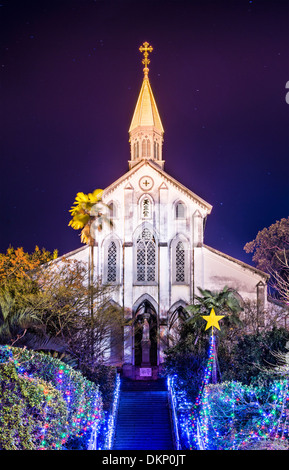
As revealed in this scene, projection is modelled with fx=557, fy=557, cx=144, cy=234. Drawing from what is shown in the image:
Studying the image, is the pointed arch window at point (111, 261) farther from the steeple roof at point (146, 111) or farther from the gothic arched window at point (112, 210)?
the steeple roof at point (146, 111)

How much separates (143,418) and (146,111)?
28.6 m

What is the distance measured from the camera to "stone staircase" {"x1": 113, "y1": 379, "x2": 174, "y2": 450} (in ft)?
91.8

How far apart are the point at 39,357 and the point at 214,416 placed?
7.50 m

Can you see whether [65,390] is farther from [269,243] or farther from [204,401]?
[269,243]

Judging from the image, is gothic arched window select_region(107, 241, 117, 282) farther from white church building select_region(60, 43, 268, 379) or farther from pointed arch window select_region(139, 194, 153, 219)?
pointed arch window select_region(139, 194, 153, 219)

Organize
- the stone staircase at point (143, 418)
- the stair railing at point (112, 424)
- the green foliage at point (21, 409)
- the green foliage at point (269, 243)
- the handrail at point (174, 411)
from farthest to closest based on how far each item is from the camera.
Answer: the green foliage at point (269, 243), the stone staircase at point (143, 418), the handrail at point (174, 411), the stair railing at point (112, 424), the green foliage at point (21, 409)

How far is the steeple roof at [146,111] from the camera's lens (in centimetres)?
4938

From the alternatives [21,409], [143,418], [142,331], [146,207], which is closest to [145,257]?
[146,207]

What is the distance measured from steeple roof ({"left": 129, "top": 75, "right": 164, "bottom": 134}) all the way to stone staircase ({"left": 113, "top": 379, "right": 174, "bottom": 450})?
23.4 m

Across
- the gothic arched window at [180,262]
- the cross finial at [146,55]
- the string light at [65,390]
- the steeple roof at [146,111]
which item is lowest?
the string light at [65,390]

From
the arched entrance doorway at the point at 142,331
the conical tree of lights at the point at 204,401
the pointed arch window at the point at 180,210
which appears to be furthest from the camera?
the pointed arch window at the point at 180,210

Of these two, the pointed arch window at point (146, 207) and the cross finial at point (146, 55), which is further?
the cross finial at point (146, 55)

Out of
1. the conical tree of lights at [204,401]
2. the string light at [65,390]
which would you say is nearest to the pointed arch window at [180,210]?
the conical tree of lights at [204,401]
